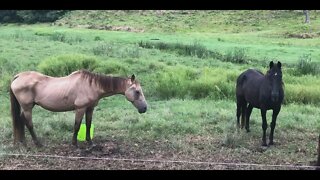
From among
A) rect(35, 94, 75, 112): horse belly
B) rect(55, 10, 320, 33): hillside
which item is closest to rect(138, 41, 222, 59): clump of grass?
rect(35, 94, 75, 112): horse belly

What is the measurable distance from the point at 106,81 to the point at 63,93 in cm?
64

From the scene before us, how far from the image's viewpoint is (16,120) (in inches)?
249

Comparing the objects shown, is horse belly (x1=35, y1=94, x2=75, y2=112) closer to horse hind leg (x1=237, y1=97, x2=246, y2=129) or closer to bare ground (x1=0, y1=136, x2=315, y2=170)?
bare ground (x1=0, y1=136, x2=315, y2=170)

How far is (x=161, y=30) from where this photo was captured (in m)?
31.4

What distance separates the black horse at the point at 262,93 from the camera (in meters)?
6.27

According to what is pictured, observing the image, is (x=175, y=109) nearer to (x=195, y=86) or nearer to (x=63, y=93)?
(x=195, y=86)

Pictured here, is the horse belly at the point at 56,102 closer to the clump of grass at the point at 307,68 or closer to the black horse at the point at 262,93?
the black horse at the point at 262,93

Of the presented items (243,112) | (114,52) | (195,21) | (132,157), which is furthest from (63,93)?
(195,21)

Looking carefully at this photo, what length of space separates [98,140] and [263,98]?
104 inches

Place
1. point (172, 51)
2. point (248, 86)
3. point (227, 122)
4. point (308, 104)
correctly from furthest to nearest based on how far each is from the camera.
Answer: point (172, 51) → point (308, 104) → point (227, 122) → point (248, 86)

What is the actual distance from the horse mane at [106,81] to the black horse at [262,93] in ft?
7.09

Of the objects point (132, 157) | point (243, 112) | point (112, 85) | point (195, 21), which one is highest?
point (112, 85)
